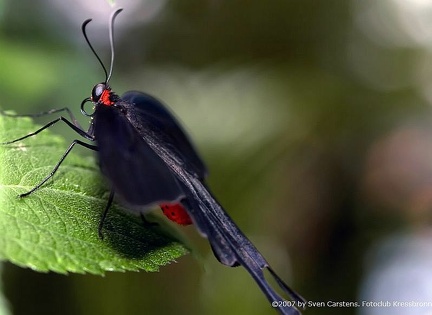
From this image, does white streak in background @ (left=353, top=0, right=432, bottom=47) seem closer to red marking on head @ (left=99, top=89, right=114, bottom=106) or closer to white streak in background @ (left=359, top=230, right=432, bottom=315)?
white streak in background @ (left=359, top=230, right=432, bottom=315)

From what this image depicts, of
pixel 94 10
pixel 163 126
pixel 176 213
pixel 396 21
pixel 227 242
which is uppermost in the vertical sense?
pixel 94 10

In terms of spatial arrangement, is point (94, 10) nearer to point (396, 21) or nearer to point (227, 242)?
point (227, 242)

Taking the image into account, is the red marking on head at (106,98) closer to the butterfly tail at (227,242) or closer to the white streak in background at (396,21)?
the butterfly tail at (227,242)

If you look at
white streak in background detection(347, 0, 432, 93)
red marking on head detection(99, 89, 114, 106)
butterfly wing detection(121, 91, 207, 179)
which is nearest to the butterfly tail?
butterfly wing detection(121, 91, 207, 179)

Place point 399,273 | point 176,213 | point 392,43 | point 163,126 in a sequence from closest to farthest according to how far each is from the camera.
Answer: point 176,213 → point 163,126 → point 399,273 → point 392,43

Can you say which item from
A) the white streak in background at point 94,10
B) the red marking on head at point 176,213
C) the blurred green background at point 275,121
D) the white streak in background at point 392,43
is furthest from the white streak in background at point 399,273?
the white streak in background at point 94,10

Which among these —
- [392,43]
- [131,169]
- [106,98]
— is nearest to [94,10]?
[106,98]
